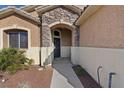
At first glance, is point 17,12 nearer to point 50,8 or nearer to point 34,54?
point 50,8

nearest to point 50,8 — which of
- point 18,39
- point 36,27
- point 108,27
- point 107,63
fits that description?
point 36,27

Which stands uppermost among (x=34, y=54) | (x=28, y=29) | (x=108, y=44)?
(x=28, y=29)

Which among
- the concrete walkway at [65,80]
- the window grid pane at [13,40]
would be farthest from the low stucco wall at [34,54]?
the concrete walkway at [65,80]

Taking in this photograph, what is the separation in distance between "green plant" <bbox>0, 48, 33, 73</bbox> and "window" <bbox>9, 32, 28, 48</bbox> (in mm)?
1549

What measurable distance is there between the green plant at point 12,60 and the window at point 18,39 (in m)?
1.55

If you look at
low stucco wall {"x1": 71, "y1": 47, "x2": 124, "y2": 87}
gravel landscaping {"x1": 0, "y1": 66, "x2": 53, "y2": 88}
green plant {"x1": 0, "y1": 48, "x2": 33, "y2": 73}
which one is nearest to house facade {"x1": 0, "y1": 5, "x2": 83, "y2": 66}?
green plant {"x1": 0, "y1": 48, "x2": 33, "y2": 73}

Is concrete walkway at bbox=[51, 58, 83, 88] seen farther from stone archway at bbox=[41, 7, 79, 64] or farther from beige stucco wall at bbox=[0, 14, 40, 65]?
beige stucco wall at bbox=[0, 14, 40, 65]

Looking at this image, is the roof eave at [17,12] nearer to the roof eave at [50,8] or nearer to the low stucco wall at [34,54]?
the roof eave at [50,8]

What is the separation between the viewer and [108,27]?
8.23m

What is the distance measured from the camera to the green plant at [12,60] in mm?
12799

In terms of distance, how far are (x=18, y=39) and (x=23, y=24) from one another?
1.31 meters

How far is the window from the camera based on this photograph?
16375 mm
